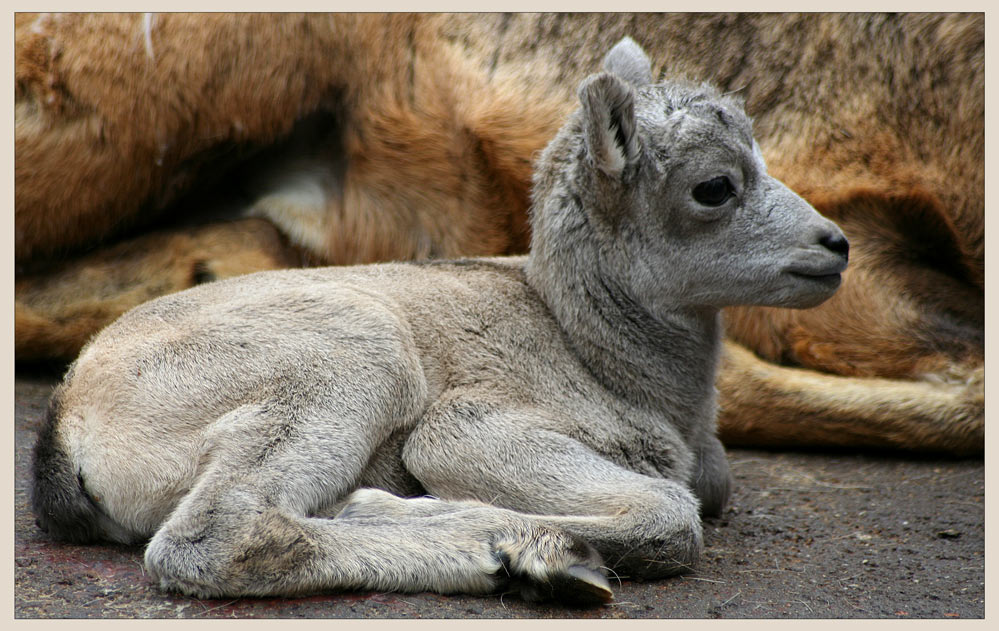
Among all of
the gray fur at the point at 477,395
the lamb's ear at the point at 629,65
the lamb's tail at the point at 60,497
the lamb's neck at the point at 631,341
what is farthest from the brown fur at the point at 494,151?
the lamb's tail at the point at 60,497

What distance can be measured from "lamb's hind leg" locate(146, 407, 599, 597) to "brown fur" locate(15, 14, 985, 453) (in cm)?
322

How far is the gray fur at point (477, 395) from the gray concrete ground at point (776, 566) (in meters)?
0.11

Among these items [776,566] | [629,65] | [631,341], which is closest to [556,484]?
[631,341]

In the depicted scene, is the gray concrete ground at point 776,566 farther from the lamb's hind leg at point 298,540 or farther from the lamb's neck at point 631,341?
the lamb's neck at point 631,341

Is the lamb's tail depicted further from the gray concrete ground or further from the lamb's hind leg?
the lamb's hind leg

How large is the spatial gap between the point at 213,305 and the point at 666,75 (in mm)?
3371

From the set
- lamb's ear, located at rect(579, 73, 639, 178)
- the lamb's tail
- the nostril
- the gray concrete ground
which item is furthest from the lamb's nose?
the lamb's tail

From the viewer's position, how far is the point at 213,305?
517cm

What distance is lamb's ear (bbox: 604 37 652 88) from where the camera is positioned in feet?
18.8

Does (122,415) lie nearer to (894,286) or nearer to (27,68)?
(27,68)

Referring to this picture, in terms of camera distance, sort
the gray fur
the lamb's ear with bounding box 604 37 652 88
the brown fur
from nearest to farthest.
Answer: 1. the gray fur
2. the lamb's ear with bounding box 604 37 652 88
3. the brown fur

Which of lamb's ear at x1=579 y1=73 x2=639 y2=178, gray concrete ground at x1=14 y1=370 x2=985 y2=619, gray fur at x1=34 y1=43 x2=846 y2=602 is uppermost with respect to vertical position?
lamb's ear at x1=579 y1=73 x2=639 y2=178

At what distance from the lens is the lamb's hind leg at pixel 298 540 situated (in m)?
4.08

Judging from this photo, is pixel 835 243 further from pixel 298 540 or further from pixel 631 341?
pixel 298 540
